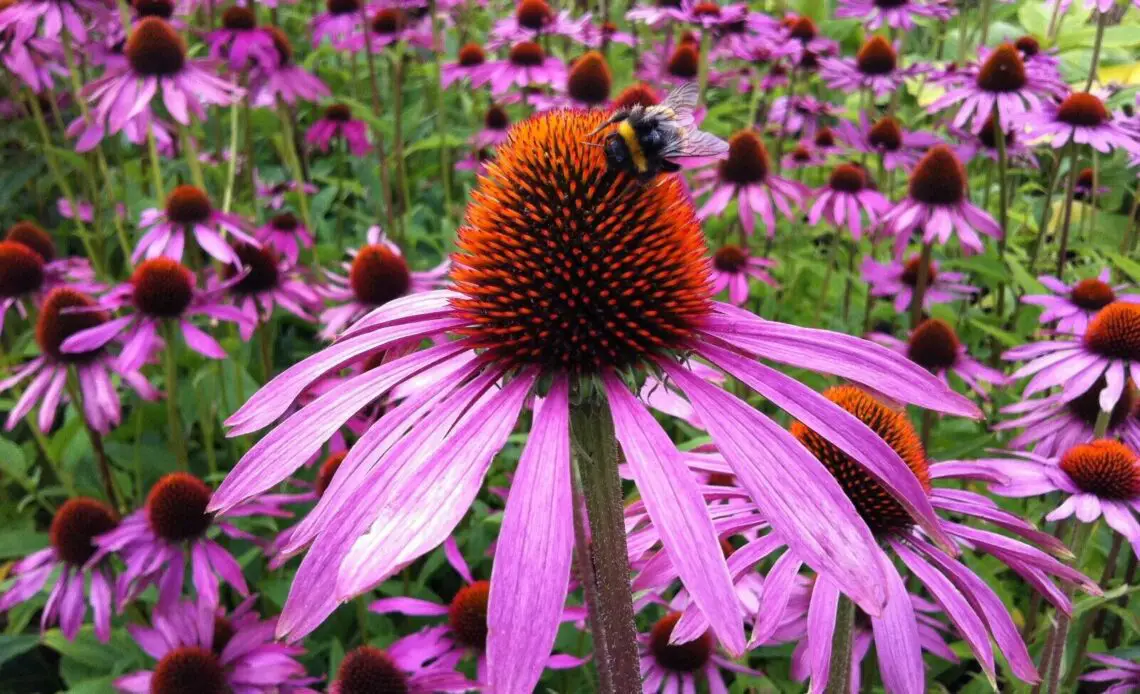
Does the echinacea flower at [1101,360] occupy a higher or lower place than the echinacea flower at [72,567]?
higher

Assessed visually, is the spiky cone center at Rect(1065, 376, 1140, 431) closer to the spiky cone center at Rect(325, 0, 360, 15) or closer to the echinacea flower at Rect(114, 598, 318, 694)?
the echinacea flower at Rect(114, 598, 318, 694)

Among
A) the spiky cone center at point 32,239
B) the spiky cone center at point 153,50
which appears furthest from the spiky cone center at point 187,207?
the spiky cone center at point 32,239

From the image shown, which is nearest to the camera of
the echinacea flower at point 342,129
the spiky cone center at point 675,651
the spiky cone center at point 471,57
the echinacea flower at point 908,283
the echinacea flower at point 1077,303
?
the spiky cone center at point 675,651

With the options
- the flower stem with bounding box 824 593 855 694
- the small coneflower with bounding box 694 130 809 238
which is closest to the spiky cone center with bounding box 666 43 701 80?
the small coneflower with bounding box 694 130 809 238

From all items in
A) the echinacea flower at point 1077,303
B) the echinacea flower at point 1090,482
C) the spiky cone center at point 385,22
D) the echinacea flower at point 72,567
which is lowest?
the echinacea flower at point 72,567

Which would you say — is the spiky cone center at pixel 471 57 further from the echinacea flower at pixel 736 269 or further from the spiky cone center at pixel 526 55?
the echinacea flower at pixel 736 269

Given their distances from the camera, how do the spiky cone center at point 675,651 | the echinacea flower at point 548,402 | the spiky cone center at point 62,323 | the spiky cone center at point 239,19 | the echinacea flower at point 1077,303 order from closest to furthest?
the echinacea flower at point 548,402 < the spiky cone center at point 675,651 < the echinacea flower at point 1077,303 < the spiky cone center at point 62,323 < the spiky cone center at point 239,19

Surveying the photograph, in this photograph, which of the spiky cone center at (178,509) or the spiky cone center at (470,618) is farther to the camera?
the spiky cone center at (178,509)

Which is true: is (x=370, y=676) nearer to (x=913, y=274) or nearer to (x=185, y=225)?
(x=185, y=225)
